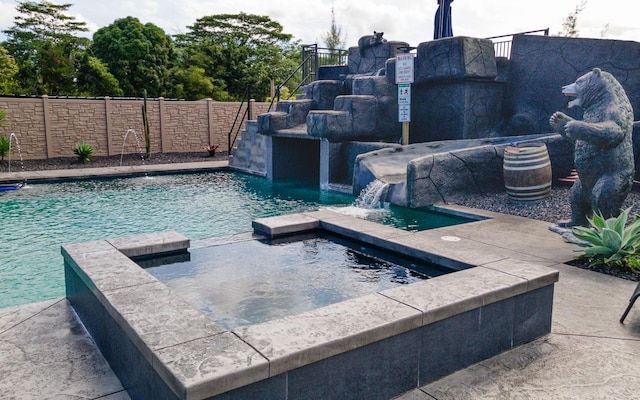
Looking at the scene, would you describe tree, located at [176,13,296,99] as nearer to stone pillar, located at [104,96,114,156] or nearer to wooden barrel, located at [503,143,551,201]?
stone pillar, located at [104,96,114,156]

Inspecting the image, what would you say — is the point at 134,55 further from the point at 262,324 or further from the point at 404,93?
the point at 262,324

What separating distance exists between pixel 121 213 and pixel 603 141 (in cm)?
707

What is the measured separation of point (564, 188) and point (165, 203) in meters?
7.04

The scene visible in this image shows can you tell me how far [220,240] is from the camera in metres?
4.98

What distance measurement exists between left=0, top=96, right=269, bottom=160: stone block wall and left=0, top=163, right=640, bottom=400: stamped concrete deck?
44.4 feet

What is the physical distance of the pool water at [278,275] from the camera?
3533mm

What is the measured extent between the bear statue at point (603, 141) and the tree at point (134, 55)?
2503 cm

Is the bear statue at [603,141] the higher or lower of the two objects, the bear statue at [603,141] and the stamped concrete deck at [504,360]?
the higher

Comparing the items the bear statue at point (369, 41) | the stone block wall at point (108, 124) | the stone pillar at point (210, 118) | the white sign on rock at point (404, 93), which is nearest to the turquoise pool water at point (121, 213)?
the white sign on rock at point (404, 93)

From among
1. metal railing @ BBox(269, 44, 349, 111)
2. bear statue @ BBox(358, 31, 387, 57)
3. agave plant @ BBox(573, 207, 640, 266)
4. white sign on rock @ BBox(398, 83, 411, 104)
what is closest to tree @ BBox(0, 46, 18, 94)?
metal railing @ BBox(269, 44, 349, 111)

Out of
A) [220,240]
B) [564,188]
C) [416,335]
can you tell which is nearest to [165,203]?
[220,240]

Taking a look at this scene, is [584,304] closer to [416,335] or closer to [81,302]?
[416,335]

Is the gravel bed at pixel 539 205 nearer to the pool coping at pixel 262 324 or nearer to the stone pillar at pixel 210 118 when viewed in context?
the pool coping at pixel 262 324

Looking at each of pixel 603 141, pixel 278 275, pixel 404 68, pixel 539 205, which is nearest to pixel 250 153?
pixel 404 68
